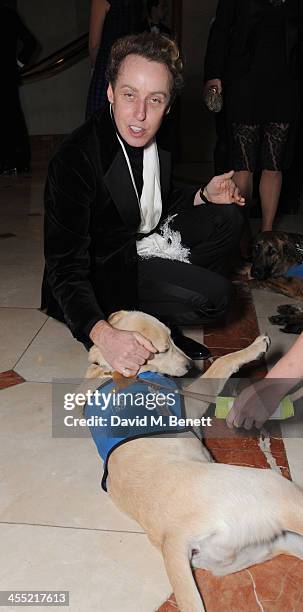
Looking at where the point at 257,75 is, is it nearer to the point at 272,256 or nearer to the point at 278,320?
the point at 272,256

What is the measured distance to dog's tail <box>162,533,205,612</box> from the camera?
1.09 metres

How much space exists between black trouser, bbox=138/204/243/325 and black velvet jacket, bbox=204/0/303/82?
4.48 feet

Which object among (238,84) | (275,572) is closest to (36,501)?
(275,572)

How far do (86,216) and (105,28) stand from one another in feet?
5.63

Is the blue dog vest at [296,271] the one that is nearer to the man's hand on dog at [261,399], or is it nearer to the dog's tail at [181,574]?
the man's hand on dog at [261,399]

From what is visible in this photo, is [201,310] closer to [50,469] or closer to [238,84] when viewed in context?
[50,469]

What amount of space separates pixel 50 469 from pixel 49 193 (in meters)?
0.93

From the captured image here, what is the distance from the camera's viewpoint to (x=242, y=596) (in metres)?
1.31

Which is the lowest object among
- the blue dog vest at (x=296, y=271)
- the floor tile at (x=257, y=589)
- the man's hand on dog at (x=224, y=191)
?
the floor tile at (x=257, y=589)

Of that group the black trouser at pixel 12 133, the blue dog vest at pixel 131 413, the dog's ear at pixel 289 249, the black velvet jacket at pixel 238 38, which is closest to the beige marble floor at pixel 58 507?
the blue dog vest at pixel 131 413

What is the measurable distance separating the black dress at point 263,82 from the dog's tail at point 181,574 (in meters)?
2.69

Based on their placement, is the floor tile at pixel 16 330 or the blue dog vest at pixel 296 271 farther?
the blue dog vest at pixel 296 271

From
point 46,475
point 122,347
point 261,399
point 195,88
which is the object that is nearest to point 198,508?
point 261,399

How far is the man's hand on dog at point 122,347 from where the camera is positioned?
1.59m
